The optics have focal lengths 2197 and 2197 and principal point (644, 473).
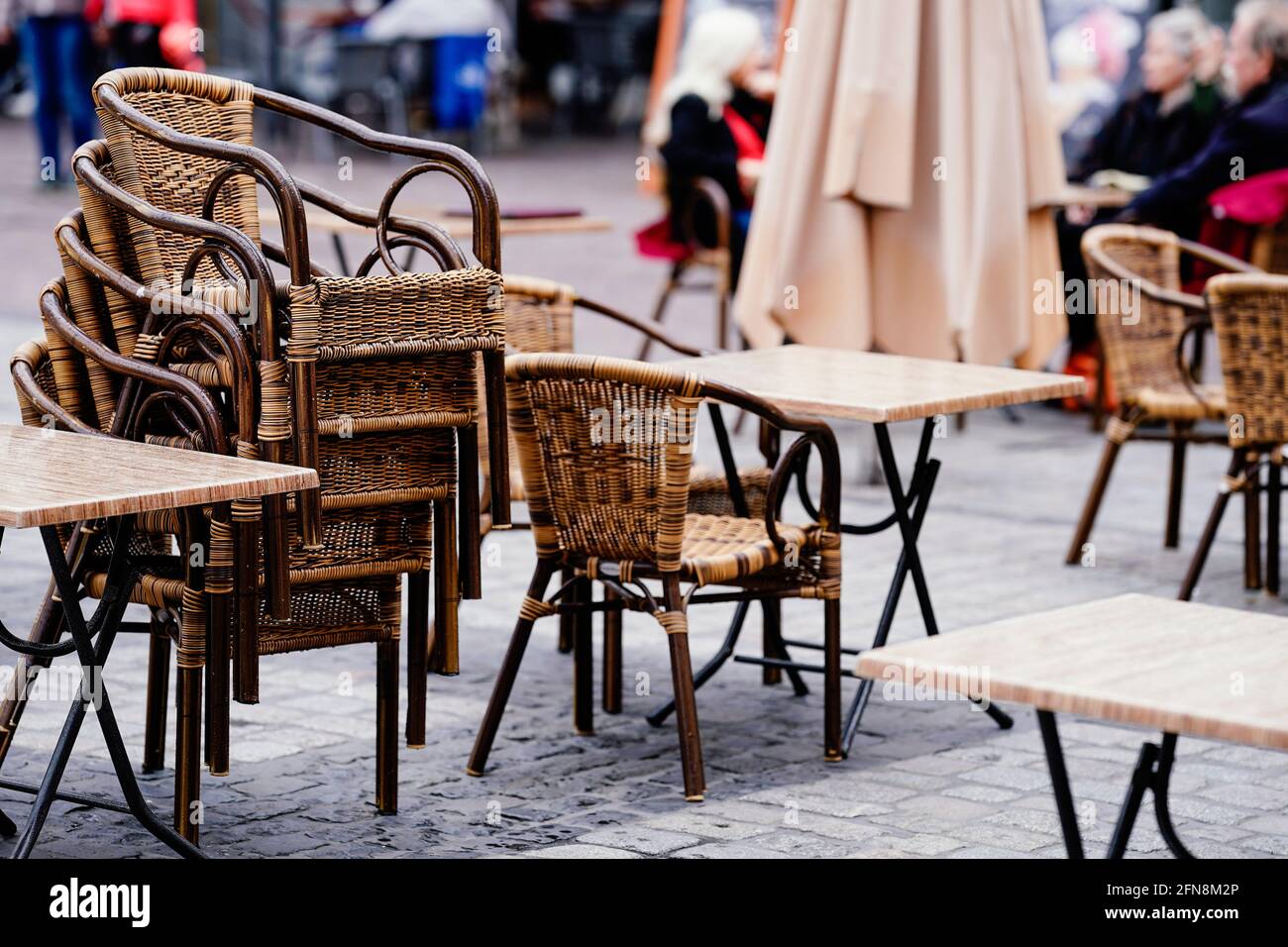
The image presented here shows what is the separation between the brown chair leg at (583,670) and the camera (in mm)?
5184

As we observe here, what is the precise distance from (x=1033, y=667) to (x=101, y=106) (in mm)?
2251

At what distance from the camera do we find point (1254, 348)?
591cm

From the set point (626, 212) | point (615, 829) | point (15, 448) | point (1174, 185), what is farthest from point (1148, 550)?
point (626, 212)

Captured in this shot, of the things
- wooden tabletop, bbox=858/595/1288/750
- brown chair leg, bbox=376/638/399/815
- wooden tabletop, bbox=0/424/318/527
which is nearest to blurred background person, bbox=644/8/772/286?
brown chair leg, bbox=376/638/399/815

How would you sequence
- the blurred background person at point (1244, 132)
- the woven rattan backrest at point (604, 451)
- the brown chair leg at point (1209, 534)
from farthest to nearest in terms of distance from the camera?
the blurred background person at point (1244, 132) → the brown chair leg at point (1209, 534) → the woven rattan backrest at point (604, 451)

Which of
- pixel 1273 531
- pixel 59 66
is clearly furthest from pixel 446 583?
pixel 59 66

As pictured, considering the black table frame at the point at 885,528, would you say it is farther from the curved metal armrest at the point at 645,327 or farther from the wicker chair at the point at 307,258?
the wicker chair at the point at 307,258

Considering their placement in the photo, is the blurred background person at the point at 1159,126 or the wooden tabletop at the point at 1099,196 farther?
the blurred background person at the point at 1159,126

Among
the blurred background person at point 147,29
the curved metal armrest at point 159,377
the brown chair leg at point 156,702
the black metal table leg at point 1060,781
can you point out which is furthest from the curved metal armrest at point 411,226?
the blurred background person at point 147,29

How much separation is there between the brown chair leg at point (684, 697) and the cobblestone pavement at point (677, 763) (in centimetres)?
7

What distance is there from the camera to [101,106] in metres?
4.27

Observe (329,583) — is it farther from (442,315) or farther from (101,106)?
(101,106)

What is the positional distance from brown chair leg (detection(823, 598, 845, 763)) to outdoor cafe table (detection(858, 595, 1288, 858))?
1.57 meters

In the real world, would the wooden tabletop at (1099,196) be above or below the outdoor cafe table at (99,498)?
above
